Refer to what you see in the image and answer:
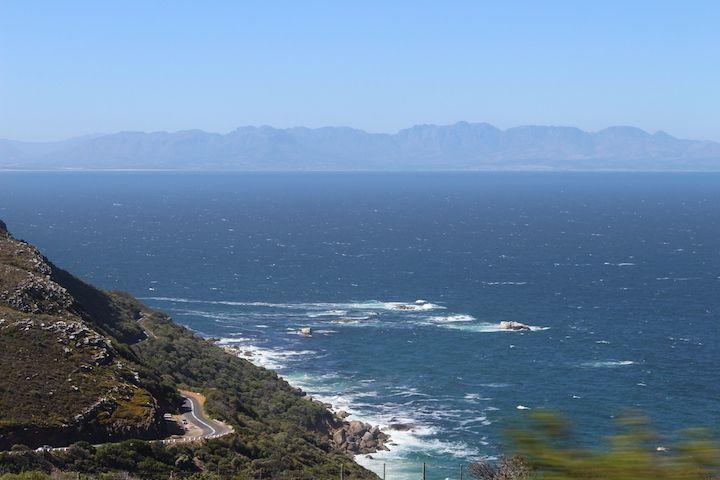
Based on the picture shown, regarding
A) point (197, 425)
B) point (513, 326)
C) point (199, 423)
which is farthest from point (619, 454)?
point (513, 326)

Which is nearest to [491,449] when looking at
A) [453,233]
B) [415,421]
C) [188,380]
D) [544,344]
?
[415,421]

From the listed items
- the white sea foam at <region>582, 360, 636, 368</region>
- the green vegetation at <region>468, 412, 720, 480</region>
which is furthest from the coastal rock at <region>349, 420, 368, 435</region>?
the green vegetation at <region>468, 412, 720, 480</region>

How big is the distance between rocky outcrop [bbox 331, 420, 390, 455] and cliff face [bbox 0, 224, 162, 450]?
11498 millimetres

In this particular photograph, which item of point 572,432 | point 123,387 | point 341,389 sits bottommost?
point 341,389

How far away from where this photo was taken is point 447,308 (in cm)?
8012

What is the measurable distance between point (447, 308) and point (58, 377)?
4867 cm

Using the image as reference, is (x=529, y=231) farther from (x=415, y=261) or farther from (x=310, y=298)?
(x=310, y=298)

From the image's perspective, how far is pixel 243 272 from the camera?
4063 inches

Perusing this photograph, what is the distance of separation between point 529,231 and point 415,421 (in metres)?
103

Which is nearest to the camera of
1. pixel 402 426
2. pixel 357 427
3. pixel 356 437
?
pixel 356 437

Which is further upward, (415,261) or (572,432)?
(572,432)

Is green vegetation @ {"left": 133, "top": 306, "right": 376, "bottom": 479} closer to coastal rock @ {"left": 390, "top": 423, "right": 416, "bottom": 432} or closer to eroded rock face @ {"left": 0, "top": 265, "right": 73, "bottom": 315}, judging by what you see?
coastal rock @ {"left": 390, "top": 423, "right": 416, "bottom": 432}

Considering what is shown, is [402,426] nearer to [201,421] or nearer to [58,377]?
[201,421]

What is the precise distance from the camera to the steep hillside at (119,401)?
31.6 m
